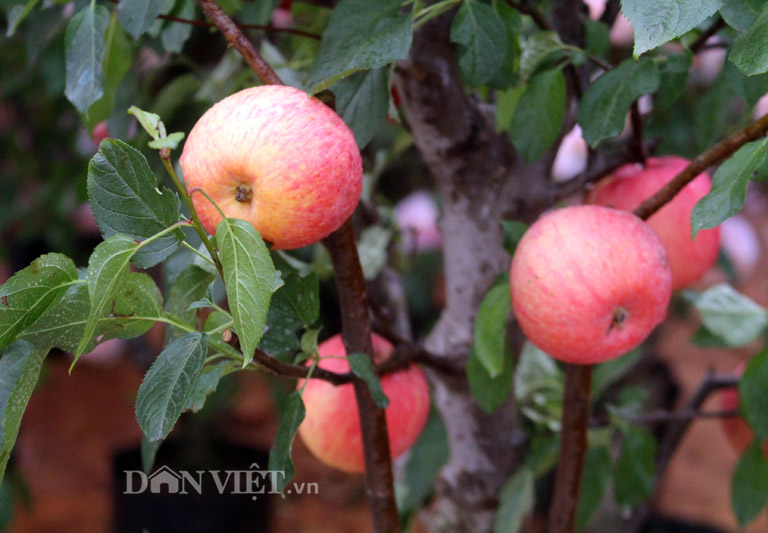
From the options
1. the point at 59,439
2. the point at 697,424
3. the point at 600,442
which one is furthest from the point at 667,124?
the point at 59,439

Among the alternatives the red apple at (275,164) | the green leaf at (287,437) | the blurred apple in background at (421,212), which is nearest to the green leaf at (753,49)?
the red apple at (275,164)

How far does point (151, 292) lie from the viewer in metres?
0.43

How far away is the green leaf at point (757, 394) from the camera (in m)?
0.71

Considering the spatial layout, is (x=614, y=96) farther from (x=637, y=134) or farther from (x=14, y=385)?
(x=14, y=385)

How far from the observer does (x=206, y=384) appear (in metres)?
0.46

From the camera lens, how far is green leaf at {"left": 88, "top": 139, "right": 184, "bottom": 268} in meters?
0.38

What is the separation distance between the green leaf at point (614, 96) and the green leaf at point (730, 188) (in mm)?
116

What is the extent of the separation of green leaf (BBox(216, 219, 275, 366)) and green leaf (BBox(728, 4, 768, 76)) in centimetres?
28

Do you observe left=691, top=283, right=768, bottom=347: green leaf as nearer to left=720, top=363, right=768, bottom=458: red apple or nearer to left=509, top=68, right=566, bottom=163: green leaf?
left=720, top=363, right=768, bottom=458: red apple

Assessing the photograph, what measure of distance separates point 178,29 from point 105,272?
Result: 360 millimetres

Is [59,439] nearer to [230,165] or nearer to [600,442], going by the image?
[600,442]

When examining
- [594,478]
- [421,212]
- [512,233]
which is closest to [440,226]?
[512,233]

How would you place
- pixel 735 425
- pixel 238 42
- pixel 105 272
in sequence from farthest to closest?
pixel 735 425, pixel 238 42, pixel 105 272

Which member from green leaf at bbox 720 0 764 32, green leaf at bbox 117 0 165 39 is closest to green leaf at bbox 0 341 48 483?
green leaf at bbox 117 0 165 39
